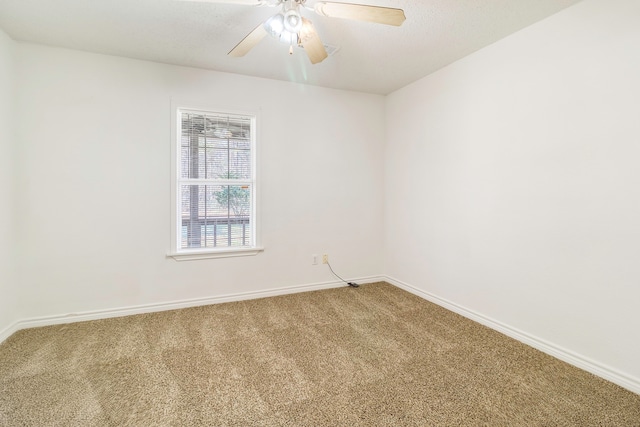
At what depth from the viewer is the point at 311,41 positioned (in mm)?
1955

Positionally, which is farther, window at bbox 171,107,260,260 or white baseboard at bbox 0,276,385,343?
window at bbox 171,107,260,260

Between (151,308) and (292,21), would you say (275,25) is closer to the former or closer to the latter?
(292,21)

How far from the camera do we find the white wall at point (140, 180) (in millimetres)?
2643

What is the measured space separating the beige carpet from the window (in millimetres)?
789

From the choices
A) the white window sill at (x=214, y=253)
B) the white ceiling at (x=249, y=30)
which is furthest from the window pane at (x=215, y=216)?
the white ceiling at (x=249, y=30)

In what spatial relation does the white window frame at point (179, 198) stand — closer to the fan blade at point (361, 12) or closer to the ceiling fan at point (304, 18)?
the ceiling fan at point (304, 18)

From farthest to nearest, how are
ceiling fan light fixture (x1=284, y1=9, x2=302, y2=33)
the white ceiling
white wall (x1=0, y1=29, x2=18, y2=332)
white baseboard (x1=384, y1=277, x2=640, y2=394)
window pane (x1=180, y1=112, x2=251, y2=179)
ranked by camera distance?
window pane (x1=180, y1=112, x2=251, y2=179) < white wall (x1=0, y1=29, x2=18, y2=332) < the white ceiling < white baseboard (x1=384, y1=277, x2=640, y2=394) < ceiling fan light fixture (x1=284, y1=9, x2=302, y2=33)

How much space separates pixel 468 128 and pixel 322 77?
1592 mm

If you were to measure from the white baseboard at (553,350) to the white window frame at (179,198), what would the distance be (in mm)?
2109

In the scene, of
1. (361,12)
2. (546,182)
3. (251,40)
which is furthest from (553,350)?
(251,40)

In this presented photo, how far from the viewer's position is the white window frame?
3.05 m

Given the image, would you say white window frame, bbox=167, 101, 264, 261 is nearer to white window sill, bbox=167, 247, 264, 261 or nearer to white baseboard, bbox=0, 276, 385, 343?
white window sill, bbox=167, 247, 264, 261

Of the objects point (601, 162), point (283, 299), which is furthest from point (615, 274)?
point (283, 299)

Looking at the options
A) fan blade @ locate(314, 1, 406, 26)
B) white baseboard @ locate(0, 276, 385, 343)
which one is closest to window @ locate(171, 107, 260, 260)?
white baseboard @ locate(0, 276, 385, 343)
